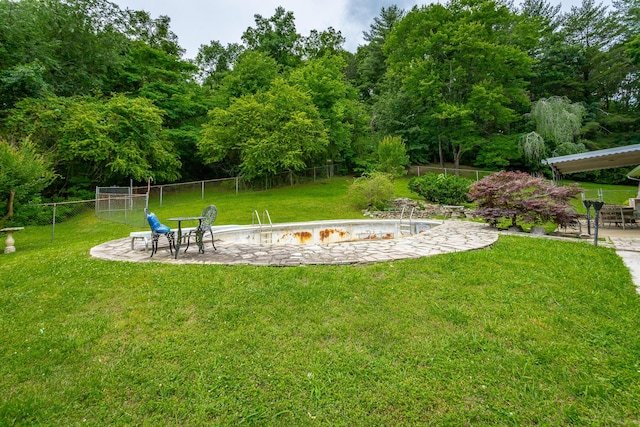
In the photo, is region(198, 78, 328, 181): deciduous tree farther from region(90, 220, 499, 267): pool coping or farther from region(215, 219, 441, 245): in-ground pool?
region(90, 220, 499, 267): pool coping

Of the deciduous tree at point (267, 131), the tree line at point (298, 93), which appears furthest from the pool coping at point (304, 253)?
the tree line at point (298, 93)

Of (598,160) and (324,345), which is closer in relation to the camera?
(324,345)

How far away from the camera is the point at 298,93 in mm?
18922

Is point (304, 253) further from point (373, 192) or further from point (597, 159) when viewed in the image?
point (597, 159)

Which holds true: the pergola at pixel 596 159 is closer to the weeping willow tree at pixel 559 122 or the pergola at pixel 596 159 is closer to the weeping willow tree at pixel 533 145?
the weeping willow tree at pixel 533 145

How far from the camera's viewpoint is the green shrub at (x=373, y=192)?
13.7 m

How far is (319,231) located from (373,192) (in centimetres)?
535

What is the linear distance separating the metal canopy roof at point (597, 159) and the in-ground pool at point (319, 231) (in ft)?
15.4

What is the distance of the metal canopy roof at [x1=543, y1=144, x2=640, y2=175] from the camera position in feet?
28.3

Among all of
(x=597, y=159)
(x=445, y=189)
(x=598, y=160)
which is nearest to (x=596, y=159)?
(x=597, y=159)

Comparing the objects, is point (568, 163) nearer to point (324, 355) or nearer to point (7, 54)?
point (324, 355)

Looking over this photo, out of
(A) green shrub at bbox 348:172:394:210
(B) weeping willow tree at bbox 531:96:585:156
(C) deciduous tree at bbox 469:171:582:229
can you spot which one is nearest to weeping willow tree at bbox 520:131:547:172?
(B) weeping willow tree at bbox 531:96:585:156

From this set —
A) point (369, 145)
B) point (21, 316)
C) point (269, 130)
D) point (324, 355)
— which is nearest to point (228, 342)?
point (324, 355)

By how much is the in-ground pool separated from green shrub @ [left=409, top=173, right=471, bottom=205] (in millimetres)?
4089
